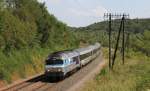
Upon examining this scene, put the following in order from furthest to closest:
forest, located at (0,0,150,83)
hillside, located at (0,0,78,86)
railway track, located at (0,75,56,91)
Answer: forest, located at (0,0,150,83) → hillside, located at (0,0,78,86) → railway track, located at (0,75,56,91)

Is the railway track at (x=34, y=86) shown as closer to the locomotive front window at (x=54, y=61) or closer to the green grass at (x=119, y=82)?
the locomotive front window at (x=54, y=61)

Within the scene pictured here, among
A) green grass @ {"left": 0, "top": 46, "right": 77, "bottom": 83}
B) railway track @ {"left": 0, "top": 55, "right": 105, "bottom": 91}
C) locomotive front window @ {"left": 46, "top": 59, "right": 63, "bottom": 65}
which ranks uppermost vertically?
locomotive front window @ {"left": 46, "top": 59, "right": 63, "bottom": 65}

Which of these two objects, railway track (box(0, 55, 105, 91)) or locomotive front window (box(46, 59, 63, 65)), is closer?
railway track (box(0, 55, 105, 91))

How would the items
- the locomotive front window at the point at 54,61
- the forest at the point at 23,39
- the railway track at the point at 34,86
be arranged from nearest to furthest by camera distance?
the railway track at the point at 34,86, the locomotive front window at the point at 54,61, the forest at the point at 23,39

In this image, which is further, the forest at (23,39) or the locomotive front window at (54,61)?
the forest at (23,39)

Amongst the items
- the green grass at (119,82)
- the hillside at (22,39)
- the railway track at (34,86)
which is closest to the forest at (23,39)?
the hillside at (22,39)

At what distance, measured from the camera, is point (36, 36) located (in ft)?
215

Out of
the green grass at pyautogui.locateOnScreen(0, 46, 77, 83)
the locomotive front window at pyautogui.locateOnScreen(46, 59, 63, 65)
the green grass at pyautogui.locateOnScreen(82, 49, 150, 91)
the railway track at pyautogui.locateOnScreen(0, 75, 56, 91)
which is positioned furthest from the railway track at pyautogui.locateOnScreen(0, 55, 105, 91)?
the green grass at pyautogui.locateOnScreen(0, 46, 77, 83)

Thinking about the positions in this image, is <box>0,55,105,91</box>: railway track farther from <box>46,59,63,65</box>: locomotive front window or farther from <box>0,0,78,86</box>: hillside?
<box>0,0,78,86</box>: hillside

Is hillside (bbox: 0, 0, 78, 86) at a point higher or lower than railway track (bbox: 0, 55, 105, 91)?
higher

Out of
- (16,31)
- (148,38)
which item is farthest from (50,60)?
(148,38)

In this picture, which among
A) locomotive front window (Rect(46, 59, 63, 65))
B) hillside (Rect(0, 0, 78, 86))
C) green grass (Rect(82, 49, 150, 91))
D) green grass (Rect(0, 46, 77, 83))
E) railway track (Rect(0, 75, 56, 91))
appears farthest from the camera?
hillside (Rect(0, 0, 78, 86))

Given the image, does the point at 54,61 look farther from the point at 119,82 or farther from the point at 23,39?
the point at 23,39

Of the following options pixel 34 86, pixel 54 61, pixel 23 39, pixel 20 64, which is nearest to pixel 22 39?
pixel 23 39
